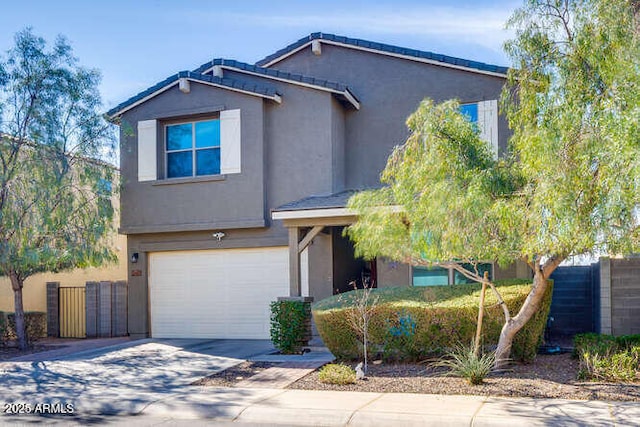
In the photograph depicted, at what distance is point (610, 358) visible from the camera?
9.69 metres

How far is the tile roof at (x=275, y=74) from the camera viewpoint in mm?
15086

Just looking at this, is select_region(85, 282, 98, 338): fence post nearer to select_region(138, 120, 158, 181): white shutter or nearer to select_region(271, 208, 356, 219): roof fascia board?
select_region(138, 120, 158, 181): white shutter

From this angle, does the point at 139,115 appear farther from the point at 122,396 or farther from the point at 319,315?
the point at 122,396

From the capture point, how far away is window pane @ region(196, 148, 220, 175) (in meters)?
16.0

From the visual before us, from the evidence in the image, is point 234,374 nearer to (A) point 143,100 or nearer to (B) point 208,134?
(B) point 208,134

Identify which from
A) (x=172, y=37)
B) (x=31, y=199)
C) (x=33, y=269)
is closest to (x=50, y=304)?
(x=33, y=269)

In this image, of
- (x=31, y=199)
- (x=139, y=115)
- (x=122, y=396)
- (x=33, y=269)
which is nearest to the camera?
(x=122, y=396)

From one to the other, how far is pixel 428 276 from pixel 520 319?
464 centimetres

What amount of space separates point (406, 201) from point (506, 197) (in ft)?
A: 4.77

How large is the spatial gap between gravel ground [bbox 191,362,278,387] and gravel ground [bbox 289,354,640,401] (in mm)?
1095

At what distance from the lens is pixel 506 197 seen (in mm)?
9070

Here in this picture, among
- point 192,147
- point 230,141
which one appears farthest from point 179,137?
point 230,141

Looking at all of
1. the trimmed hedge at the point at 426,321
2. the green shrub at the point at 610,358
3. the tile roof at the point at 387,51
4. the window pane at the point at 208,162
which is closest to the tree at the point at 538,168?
the trimmed hedge at the point at 426,321

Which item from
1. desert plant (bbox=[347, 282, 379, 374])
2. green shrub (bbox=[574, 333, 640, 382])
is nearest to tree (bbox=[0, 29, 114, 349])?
desert plant (bbox=[347, 282, 379, 374])
